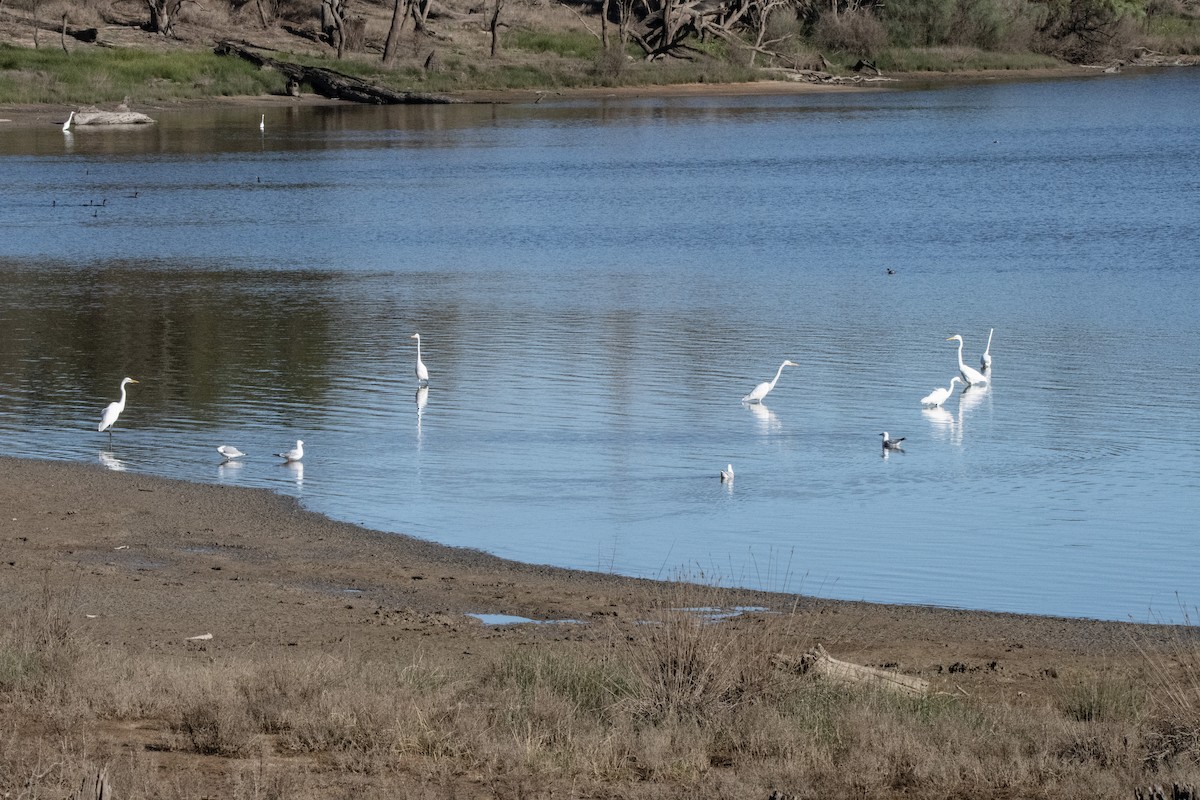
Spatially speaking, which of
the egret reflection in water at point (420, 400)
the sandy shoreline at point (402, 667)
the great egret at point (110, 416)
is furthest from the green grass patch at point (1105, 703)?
the great egret at point (110, 416)

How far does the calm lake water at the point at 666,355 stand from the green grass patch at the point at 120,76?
64.8 ft

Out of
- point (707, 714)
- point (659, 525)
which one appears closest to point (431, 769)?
point (707, 714)

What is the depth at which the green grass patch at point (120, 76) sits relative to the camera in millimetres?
69250

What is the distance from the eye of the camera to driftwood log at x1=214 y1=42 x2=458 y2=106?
77.9 m

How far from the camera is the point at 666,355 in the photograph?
70.8 ft

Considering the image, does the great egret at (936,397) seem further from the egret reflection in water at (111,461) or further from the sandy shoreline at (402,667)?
the egret reflection in water at (111,461)

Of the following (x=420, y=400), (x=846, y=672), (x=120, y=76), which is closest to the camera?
(x=846, y=672)

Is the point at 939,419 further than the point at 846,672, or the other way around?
the point at 939,419

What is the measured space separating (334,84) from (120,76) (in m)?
9.62

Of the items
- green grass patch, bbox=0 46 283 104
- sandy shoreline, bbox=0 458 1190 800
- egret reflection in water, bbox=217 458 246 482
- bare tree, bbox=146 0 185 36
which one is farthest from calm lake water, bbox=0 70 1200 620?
bare tree, bbox=146 0 185 36

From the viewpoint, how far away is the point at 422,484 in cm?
1494

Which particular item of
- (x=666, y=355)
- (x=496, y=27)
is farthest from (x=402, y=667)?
(x=496, y=27)

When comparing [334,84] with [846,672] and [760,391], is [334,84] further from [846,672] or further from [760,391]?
[846,672]

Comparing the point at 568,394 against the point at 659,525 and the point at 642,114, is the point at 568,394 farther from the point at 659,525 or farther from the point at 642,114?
the point at 642,114
